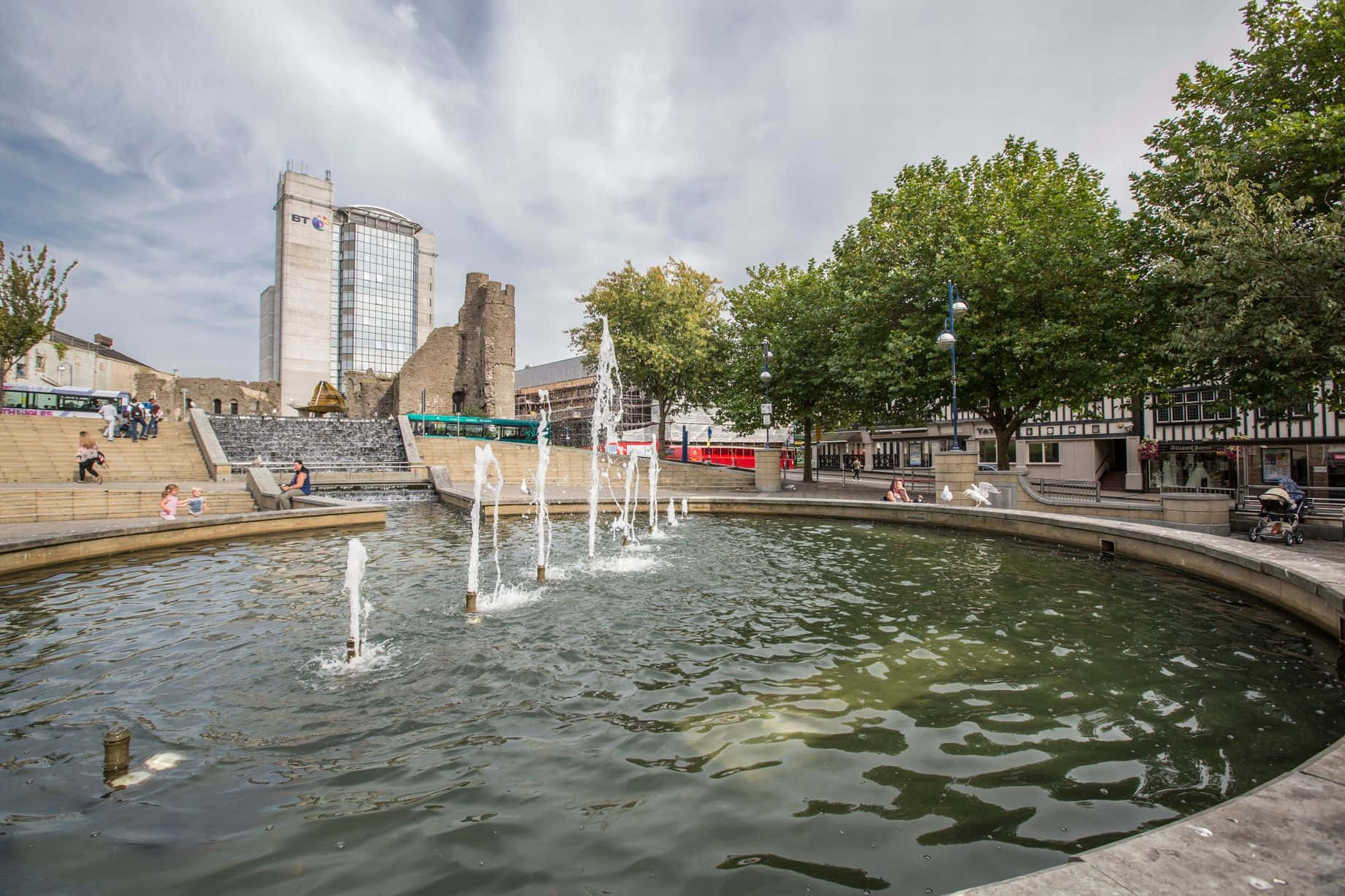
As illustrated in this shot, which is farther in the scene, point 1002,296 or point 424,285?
point 424,285

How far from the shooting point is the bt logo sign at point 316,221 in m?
80.2

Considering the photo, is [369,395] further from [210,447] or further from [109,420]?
[109,420]

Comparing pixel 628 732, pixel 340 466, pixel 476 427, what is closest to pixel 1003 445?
pixel 628 732

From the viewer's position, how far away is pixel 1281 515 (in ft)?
36.7

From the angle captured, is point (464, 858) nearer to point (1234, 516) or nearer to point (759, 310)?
point (1234, 516)

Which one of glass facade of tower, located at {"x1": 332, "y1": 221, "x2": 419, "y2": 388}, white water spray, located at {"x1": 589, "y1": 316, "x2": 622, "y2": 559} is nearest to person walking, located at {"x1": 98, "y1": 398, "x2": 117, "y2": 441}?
white water spray, located at {"x1": 589, "y1": 316, "x2": 622, "y2": 559}

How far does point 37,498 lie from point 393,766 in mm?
15073

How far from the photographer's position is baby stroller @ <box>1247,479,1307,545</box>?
10.8 meters

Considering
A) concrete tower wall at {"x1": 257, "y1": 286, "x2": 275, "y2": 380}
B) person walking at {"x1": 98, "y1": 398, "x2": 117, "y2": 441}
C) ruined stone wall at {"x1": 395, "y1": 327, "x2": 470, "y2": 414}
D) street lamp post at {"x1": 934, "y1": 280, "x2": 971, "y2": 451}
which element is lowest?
person walking at {"x1": 98, "y1": 398, "x2": 117, "y2": 441}

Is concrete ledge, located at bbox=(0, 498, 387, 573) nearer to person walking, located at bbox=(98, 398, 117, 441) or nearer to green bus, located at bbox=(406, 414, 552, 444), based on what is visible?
person walking, located at bbox=(98, 398, 117, 441)

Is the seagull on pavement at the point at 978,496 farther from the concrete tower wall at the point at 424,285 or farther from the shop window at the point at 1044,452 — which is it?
the concrete tower wall at the point at 424,285

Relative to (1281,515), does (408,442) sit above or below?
above

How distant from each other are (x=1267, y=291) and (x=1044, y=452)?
79.9 feet

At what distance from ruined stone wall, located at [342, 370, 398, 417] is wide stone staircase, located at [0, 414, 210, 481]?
2566cm
